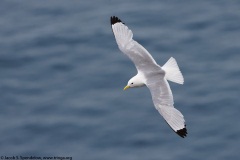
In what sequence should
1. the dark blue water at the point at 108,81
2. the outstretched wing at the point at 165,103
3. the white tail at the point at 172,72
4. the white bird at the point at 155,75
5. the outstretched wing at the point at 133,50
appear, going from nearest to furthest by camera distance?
the outstretched wing at the point at 165,103, the white bird at the point at 155,75, the white tail at the point at 172,72, the outstretched wing at the point at 133,50, the dark blue water at the point at 108,81

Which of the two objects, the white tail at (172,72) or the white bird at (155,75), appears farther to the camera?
the white tail at (172,72)

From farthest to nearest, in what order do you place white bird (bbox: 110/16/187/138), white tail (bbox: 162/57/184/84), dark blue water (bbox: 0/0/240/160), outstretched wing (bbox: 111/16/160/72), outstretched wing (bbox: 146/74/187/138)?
dark blue water (bbox: 0/0/240/160) < outstretched wing (bbox: 111/16/160/72) < white tail (bbox: 162/57/184/84) < white bird (bbox: 110/16/187/138) < outstretched wing (bbox: 146/74/187/138)

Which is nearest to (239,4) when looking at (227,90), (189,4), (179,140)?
(189,4)

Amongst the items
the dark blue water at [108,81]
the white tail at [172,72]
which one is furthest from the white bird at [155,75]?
the dark blue water at [108,81]

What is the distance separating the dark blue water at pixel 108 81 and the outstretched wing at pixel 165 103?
456 cm

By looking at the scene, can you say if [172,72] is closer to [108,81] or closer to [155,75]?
[155,75]

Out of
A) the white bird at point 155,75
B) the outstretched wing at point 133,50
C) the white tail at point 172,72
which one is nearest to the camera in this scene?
the white bird at point 155,75

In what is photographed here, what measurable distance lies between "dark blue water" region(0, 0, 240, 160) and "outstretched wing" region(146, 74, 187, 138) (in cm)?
456

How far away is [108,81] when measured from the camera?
86.7ft

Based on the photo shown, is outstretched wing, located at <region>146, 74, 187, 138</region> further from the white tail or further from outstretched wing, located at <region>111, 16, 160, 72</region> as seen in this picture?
outstretched wing, located at <region>111, 16, 160, 72</region>

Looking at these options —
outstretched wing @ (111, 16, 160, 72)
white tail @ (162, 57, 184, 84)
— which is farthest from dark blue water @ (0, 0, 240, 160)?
white tail @ (162, 57, 184, 84)

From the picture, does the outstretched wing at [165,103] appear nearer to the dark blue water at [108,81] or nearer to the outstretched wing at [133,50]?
the outstretched wing at [133,50]

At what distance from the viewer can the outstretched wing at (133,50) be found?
21.0 m

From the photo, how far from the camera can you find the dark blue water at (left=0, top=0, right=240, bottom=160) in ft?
82.3
